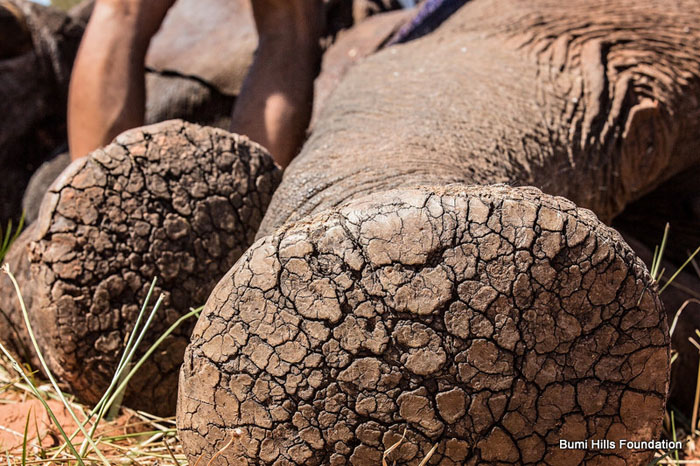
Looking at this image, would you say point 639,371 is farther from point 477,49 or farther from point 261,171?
point 477,49

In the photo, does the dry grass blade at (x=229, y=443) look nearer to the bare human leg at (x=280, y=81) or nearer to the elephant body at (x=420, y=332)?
the elephant body at (x=420, y=332)

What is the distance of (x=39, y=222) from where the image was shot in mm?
1192

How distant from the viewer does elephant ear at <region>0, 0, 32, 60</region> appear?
2939 millimetres

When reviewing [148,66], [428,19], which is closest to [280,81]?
[428,19]

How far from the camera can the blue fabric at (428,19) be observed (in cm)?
219

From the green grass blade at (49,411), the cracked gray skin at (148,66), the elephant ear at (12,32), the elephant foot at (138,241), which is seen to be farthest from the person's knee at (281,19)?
the elephant ear at (12,32)

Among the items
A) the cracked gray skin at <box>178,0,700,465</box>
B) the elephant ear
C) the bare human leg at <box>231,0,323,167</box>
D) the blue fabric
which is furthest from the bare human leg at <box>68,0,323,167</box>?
the elephant ear

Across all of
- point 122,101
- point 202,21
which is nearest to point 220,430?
point 122,101

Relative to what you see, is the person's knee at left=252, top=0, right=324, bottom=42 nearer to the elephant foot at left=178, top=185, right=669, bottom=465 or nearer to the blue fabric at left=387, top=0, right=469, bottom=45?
the blue fabric at left=387, top=0, right=469, bottom=45

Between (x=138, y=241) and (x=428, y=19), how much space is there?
1.36m

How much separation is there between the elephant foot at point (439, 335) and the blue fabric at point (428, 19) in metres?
1.48

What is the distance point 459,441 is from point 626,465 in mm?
220

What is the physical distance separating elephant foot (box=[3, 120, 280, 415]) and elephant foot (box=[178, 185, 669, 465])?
1.41 ft

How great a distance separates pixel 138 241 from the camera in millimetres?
1194
